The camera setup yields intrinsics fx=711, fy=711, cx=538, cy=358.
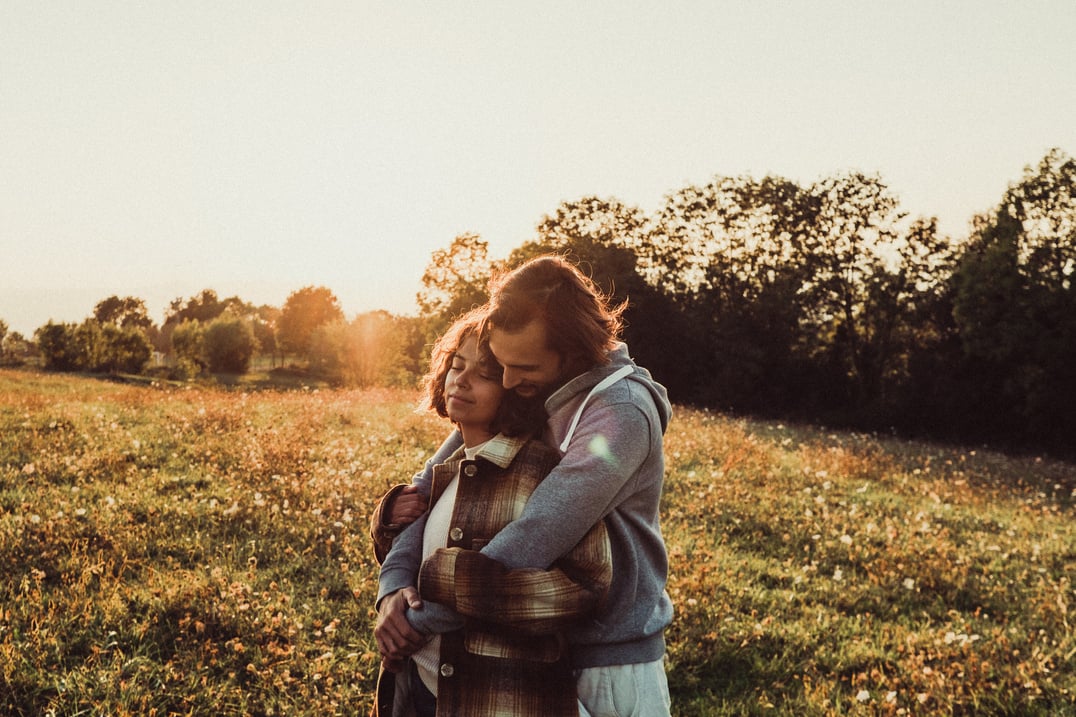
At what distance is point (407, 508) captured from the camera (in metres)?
2.64

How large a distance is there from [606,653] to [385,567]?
82 cm

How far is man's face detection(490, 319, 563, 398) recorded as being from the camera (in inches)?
92.0

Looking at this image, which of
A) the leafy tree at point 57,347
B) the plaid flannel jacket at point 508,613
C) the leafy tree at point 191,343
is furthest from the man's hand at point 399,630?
the leafy tree at point 191,343

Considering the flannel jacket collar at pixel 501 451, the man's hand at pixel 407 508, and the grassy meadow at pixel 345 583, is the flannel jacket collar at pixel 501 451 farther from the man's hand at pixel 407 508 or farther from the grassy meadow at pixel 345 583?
the grassy meadow at pixel 345 583

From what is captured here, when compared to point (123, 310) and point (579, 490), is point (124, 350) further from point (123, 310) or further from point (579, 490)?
→ point (579, 490)

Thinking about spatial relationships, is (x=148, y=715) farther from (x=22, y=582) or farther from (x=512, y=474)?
(x=512, y=474)

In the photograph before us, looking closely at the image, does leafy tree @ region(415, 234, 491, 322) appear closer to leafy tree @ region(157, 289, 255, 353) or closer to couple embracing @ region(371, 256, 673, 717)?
couple embracing @ region(371, 256, 673, 717)

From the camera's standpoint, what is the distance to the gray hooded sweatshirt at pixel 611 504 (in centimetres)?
200

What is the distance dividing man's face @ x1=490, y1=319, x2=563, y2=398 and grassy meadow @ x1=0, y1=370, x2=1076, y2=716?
2730mm

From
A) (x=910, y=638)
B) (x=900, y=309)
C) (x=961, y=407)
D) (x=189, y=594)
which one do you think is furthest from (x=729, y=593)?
(x=900, y=309)

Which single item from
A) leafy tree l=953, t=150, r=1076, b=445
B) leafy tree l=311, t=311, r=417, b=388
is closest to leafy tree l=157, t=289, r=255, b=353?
leafy tree l=311, t=311, r=417, b=388

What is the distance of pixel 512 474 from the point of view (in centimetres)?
223

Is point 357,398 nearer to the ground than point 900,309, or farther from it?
nearer to the ground

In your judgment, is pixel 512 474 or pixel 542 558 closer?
pixel 542 558
